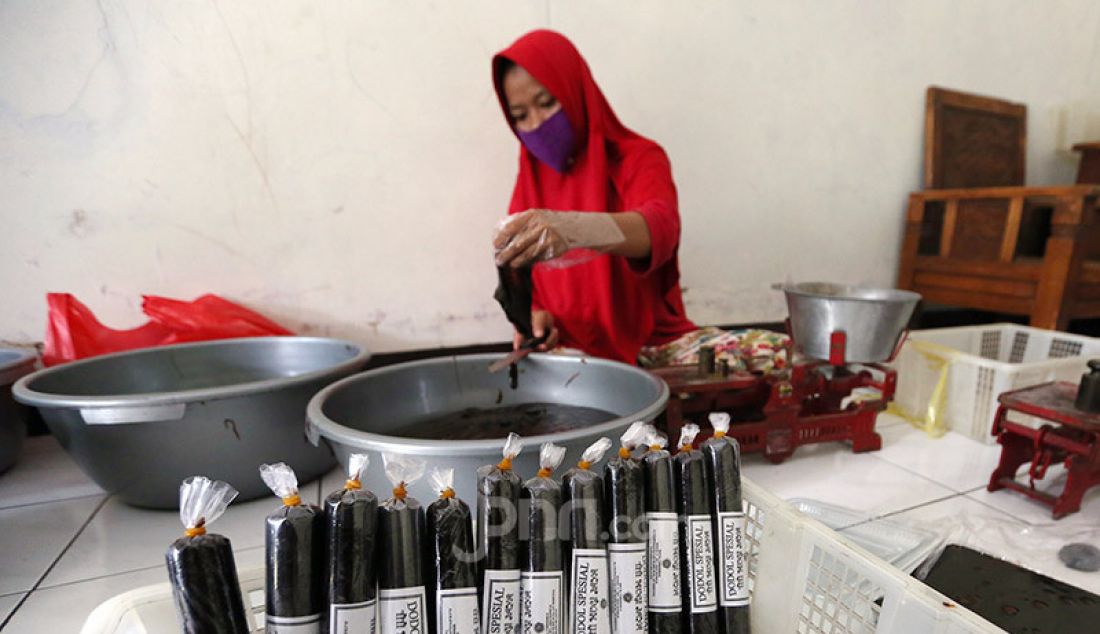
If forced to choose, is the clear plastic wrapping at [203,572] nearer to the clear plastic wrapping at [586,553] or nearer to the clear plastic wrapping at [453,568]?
the clear plastic wrapping at [453,568]

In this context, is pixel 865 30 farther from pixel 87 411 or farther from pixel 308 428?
pixel 87 411

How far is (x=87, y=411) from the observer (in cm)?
79

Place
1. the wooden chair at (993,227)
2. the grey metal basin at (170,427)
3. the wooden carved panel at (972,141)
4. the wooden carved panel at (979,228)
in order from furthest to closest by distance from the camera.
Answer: the wooden carved panel at (972,141), the wooden carved panel at (979,228), the wooden chair at (993,227), the grey metal basin at (170,427)

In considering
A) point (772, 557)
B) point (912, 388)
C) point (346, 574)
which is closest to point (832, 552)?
point (772, 557)

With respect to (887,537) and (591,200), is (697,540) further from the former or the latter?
(591,200)

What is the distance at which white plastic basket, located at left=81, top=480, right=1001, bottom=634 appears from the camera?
0.45 m

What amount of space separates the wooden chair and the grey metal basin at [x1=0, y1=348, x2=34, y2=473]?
8.41ft

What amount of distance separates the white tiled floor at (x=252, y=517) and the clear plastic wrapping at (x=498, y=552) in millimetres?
494

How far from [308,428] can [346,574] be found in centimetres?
39

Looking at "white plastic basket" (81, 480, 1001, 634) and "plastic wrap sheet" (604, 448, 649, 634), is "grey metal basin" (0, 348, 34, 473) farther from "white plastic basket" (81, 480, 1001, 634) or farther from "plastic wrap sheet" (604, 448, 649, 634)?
"plastic wrap sheet" (604, 448, 649, 634)

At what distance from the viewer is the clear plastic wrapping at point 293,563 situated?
404 millimetres

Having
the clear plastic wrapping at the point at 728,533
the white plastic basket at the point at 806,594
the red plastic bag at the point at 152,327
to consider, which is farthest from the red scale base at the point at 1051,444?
the red plastic bag at the point at 152,327

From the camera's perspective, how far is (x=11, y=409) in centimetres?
106

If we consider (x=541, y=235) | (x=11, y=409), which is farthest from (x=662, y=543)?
(x=11, y=409)
